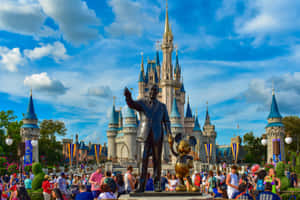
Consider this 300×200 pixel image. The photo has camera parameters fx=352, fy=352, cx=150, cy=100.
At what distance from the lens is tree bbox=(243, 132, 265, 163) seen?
202ft

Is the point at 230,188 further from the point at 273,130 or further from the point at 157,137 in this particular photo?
the point at 273,130

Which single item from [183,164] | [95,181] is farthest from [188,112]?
[183,164]

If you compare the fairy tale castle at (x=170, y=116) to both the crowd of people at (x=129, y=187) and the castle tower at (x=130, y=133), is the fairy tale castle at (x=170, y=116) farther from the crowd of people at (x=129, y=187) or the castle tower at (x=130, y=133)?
the crowd of people at (x=129, y=187)

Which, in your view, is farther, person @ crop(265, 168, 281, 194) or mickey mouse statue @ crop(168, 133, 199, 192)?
person @ crop(265, 168, 281, 194)

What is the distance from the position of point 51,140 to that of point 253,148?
114ft

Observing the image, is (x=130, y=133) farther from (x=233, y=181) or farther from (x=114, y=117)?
(x=233, y=181)

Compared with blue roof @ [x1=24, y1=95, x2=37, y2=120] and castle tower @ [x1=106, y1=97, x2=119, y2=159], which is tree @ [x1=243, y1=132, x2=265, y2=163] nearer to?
castle tower @ [x1=106, y1=97, x2=119, y2=159]

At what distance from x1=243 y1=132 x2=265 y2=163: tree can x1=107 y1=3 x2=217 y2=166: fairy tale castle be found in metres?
6.41

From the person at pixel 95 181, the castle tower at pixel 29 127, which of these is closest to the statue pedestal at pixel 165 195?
the person at pixel 95 181

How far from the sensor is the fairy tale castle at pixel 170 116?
59.2 metres

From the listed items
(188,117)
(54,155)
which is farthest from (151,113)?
(188,117)

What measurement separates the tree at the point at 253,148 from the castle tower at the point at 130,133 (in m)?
20.5

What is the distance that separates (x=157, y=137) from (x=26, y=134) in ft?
136

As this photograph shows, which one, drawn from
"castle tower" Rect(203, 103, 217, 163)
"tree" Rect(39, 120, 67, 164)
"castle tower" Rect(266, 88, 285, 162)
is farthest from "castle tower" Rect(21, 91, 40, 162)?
"castle tower" Rect(203, 103, 217, 163)
